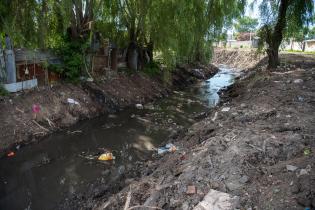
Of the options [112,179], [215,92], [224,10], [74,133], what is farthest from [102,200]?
[215,92]

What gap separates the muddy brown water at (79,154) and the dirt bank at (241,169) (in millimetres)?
611

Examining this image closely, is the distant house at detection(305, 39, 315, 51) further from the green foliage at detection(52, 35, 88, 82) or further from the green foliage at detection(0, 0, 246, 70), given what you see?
the green foliage at detection(52, 35, 88, 82)

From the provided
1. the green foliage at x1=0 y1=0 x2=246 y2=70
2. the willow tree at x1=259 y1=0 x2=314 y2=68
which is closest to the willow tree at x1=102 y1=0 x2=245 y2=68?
the green foliage at x1=0 y1=0 x2=246 y2=70

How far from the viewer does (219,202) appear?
10.5ft

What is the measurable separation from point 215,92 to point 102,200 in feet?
34.0

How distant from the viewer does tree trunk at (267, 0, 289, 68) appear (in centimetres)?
1107

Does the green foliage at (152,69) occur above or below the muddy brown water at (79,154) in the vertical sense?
above

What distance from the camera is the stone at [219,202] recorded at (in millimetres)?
3125

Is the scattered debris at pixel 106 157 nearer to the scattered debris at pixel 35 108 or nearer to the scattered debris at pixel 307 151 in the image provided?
the scattered debris at pixel 35 108

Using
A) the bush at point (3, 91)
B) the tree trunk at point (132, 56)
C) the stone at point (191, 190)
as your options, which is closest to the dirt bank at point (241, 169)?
the stone at point (191, 190)

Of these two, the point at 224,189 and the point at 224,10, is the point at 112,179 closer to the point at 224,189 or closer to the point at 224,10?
the point at 224,189

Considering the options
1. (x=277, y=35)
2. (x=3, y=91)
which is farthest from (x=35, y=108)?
(x=277, y=35)

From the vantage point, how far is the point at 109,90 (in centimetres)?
985

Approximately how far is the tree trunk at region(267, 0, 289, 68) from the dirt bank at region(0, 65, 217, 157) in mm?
4688
